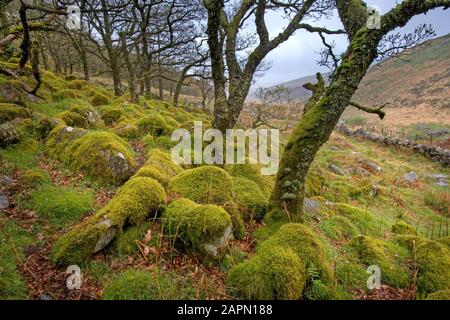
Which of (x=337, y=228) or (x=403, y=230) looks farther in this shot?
(x=403, y=230)

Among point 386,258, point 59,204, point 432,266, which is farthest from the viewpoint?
point 386,258

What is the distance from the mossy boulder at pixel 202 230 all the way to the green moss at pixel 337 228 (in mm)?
3051

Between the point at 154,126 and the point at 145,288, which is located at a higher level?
the point at 154,126

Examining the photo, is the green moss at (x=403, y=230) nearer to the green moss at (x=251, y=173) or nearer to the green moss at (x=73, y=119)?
the green moss at (x=251, y=173)

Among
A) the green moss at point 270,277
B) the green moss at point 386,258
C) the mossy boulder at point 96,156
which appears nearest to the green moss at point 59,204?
the mossy boulder at point 96,156

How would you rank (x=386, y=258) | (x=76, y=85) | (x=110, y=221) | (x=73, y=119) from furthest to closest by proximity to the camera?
(x=76, y=85) < (x=73, y=119) < (x=386, y=258) < (x=110, y=221)

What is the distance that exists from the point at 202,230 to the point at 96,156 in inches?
147

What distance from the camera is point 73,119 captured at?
909 centimetres

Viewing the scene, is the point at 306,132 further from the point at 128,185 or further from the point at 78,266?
the point at 78,266

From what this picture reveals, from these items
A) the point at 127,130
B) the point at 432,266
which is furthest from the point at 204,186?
the point at 127,130

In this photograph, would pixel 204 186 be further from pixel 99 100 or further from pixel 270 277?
pixel 99 100

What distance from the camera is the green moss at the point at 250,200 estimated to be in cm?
585

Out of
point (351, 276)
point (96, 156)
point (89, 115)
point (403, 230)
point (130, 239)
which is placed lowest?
point (403, 230)

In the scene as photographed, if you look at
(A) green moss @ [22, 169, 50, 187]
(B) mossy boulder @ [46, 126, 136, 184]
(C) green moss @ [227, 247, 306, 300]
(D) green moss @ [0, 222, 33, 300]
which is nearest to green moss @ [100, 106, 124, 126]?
(B) mossy boulder @ [46, 126, 136, 184]
